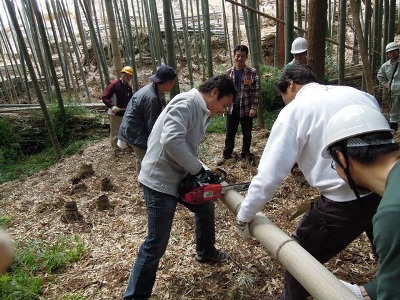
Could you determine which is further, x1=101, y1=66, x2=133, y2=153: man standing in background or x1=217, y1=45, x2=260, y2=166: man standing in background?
x1=101, y1=66, x2=133, y2=153: man standing in background

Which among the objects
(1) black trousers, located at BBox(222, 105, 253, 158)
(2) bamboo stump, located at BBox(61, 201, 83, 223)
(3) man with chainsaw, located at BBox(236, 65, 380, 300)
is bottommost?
(2) bamboo stump, located at BBox(61, 201, 83, 223)

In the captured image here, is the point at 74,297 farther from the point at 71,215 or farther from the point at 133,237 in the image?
the point at 71,215

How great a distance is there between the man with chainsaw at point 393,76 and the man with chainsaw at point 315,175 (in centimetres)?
473

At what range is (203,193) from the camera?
2279 millimetres

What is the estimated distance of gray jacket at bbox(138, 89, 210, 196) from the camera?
2.13 m

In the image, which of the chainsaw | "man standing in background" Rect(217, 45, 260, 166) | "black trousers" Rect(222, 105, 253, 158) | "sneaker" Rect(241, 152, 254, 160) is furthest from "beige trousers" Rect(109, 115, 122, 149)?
the chainsaw

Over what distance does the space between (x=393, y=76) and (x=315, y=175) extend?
5.05 meters

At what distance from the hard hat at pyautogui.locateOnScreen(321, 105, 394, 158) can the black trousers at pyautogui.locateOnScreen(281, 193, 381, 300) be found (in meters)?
0.61

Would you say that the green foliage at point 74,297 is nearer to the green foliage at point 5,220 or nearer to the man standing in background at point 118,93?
the green foliage at point 5,220

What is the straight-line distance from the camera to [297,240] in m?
1.88

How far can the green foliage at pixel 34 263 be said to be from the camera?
2645 mm

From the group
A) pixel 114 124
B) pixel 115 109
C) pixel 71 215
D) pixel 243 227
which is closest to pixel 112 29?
pixel 115 109

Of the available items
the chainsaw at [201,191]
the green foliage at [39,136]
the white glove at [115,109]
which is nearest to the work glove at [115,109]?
the white glove at [115,109]

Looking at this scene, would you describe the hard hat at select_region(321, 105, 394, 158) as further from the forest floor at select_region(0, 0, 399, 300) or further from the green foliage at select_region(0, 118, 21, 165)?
the green foliage at select_region(0, 118, 21, 165)
